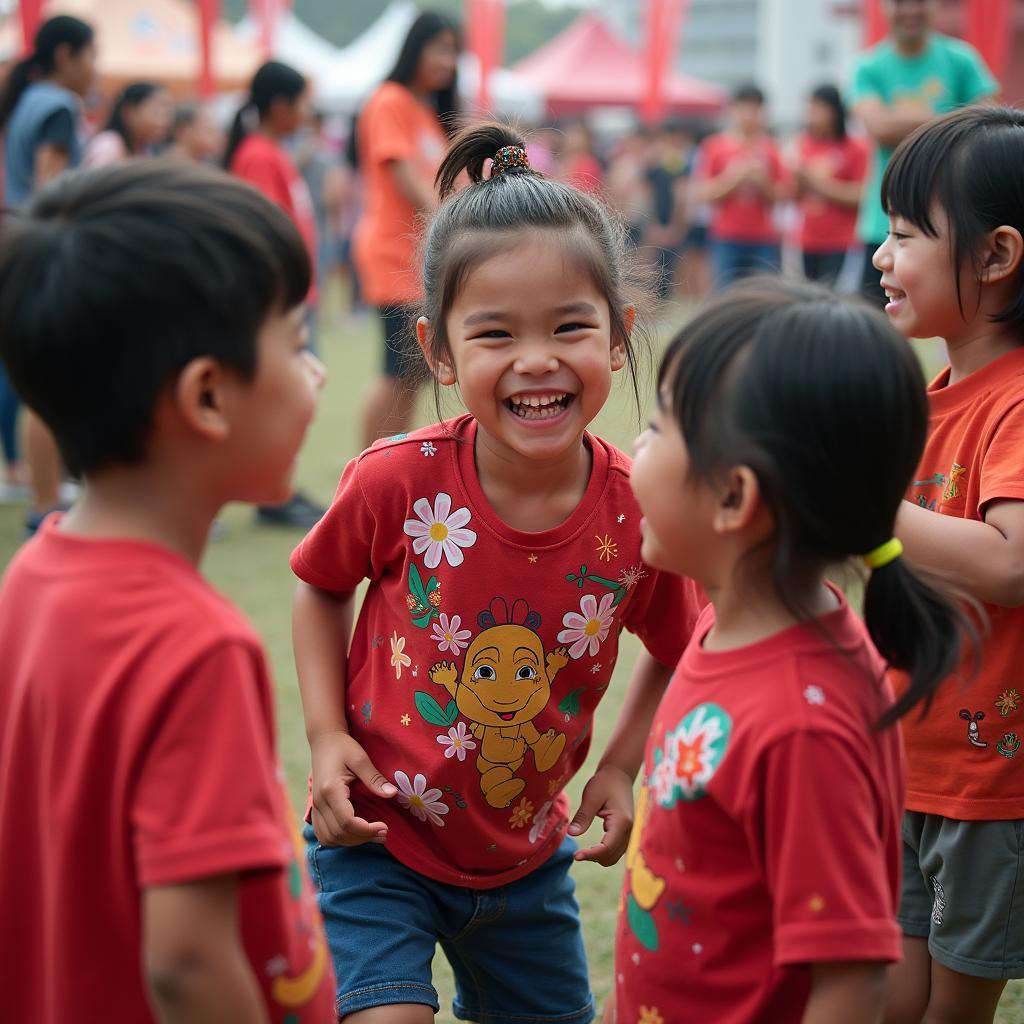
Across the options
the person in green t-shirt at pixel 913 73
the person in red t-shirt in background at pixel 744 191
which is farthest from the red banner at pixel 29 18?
the person in green t-shirt at pixel 913 73

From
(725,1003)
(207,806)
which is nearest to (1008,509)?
Answer: (725,1003)

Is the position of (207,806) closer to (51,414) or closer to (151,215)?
(51,414)

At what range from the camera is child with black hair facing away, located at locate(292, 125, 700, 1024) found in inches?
69.6

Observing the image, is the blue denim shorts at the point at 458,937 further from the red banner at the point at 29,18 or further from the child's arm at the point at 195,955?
the red banner at the point at 29,18

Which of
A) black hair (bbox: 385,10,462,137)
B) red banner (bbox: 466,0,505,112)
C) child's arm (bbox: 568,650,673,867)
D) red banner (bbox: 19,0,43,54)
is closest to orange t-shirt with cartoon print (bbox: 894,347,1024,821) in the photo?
child's arm (bbox: 568,650,673,867)

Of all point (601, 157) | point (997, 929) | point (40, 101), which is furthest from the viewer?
point (601, 157)

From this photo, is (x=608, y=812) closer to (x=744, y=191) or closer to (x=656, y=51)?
(x=744, y=191)

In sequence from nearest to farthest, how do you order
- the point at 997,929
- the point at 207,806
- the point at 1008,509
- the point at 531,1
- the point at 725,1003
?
the point at 207,806 → the point at 725,1003 → the point at 1008,509 → the point at 997,929 → the point at 531,1

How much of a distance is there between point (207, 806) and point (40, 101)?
4.63 m

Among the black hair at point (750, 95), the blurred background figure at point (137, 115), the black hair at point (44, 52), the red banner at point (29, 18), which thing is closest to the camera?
the black hair at point (44, 52)

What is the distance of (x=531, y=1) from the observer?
244 ft

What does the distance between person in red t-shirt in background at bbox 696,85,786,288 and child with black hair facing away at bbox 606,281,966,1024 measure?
862 cm

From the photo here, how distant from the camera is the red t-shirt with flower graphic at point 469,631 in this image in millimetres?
1777

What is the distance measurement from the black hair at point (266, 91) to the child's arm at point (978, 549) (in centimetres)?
403
